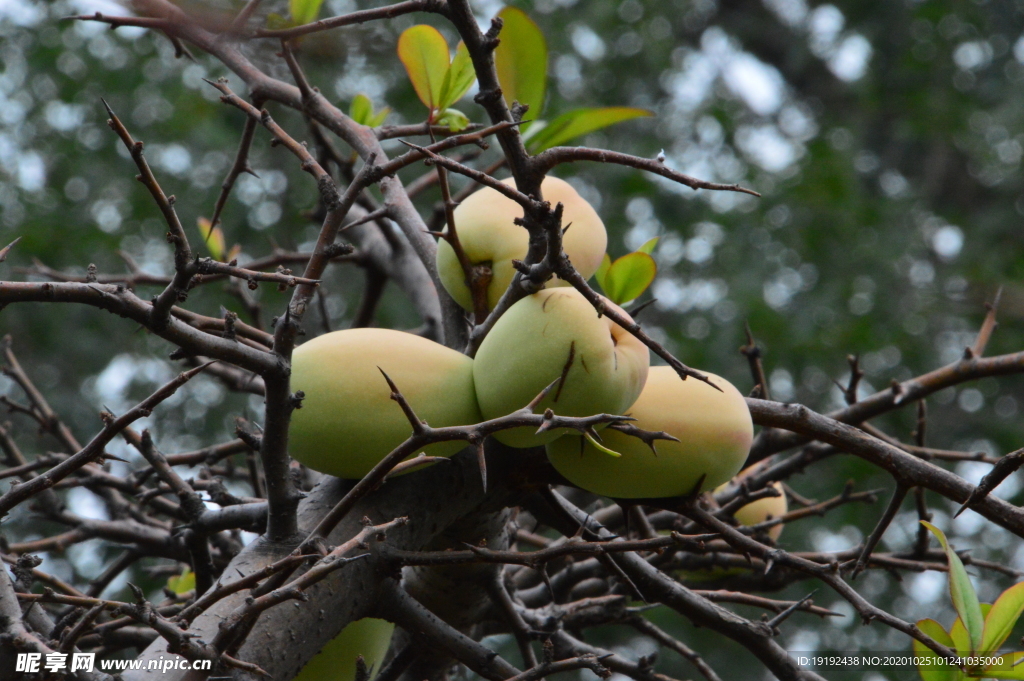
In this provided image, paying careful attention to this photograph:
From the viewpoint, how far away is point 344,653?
2.94ft

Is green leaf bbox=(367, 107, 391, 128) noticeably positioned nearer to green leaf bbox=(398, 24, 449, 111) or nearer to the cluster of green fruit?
green leaf bbox=(398, 24, 449, 111)

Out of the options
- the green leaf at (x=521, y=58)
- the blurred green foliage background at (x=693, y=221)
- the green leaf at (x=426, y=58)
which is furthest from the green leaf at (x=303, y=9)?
the blurred green foliage background at (x=693, y=221)

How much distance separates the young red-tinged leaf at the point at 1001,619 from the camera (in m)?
0.76

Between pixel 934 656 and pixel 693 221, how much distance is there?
342cm

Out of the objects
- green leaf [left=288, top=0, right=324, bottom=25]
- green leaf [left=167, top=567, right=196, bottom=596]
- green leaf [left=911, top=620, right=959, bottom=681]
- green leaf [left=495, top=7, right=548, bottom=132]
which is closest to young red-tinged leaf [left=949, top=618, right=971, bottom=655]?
green leaf [left=911, top=620, right=959, bottom=681]

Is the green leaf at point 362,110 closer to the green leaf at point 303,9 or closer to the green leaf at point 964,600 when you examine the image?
the green leaf at point 303,9

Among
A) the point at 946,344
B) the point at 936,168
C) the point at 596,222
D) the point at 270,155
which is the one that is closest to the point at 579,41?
the point at 270,155

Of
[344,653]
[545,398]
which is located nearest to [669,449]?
[545,398]

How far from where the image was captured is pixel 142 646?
1093 mm

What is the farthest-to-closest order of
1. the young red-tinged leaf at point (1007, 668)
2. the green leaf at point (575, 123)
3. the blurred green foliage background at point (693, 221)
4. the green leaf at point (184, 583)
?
the blurred green foliage background at point (693, 221) < the green leaf at point (184, 583) < the green leaf at point (575, 123) < the young red-tinged leaf at point (1007, 668)

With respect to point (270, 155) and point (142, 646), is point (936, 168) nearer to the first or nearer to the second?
point (270, 155)

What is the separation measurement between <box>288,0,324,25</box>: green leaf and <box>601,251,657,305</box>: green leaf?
0.41 m

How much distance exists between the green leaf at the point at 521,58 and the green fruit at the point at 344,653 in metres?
0.58

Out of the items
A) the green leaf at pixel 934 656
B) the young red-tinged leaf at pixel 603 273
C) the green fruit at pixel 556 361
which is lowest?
the green leaf at pixel 934 656
